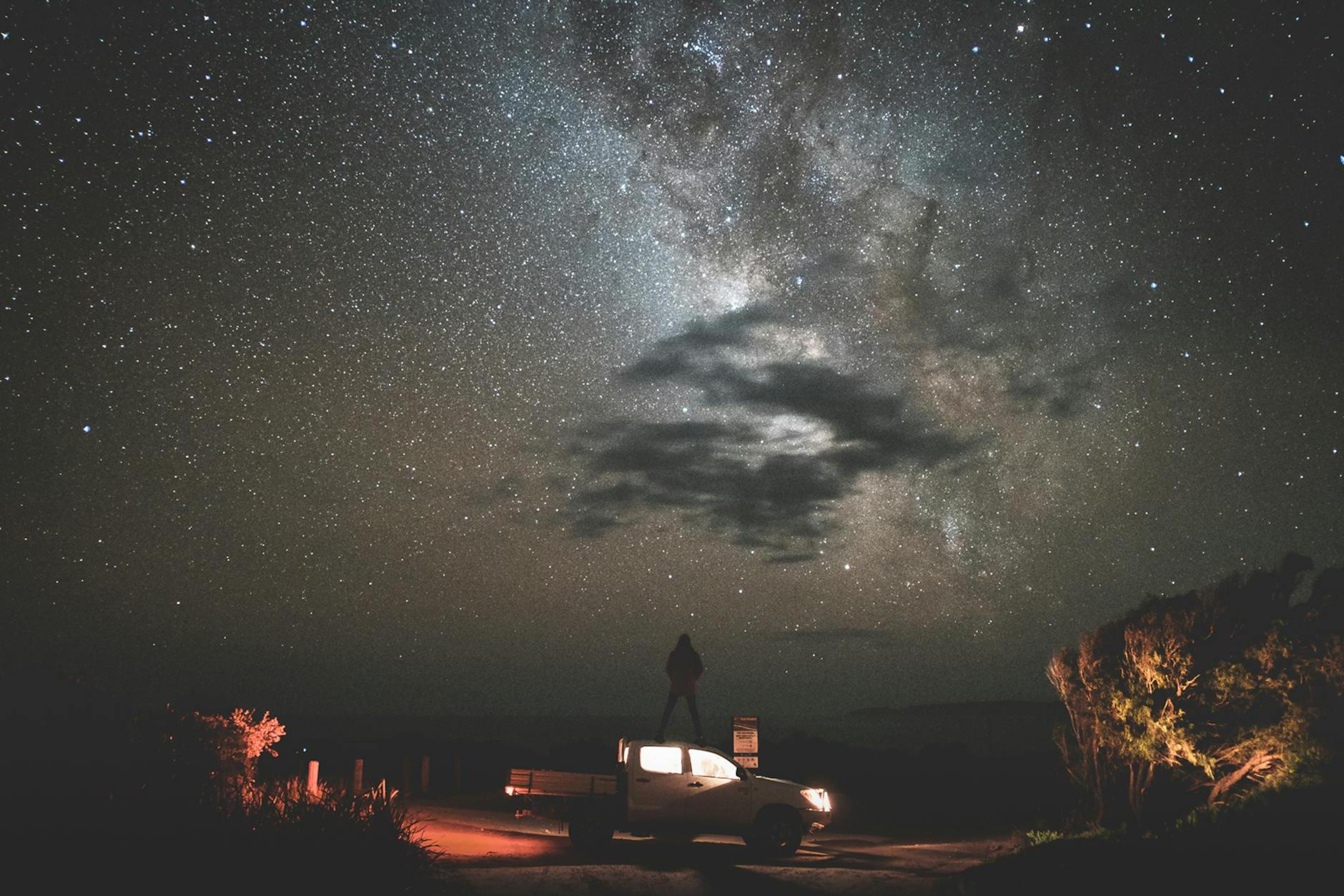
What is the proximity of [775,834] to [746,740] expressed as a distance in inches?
145

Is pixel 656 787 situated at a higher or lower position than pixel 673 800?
higher

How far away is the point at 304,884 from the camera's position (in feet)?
30.2

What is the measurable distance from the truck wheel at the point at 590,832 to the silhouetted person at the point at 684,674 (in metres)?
4.06

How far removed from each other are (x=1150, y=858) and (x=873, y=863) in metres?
4.24

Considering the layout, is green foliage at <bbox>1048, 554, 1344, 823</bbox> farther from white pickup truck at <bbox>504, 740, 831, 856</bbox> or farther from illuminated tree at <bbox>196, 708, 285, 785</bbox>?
illuminated tree at <bbox>196, 708, 285, 785</bbox>

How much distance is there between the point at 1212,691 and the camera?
16.2 metres

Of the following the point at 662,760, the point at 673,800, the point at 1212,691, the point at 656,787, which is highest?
the point at 1212,691

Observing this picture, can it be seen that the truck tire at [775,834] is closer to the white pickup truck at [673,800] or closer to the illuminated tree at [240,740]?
the white pickup truck at [673,800]

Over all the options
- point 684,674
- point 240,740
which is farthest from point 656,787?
point 240,740

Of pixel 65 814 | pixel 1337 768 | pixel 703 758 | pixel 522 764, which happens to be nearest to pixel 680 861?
pixel 703 758

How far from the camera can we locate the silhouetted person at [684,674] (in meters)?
17.4

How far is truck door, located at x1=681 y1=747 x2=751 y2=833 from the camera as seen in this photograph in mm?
13188

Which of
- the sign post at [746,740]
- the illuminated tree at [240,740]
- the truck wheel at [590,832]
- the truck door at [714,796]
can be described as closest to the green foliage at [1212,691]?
the sign post at [746,740]

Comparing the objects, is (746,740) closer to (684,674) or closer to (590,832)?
(684,674)
